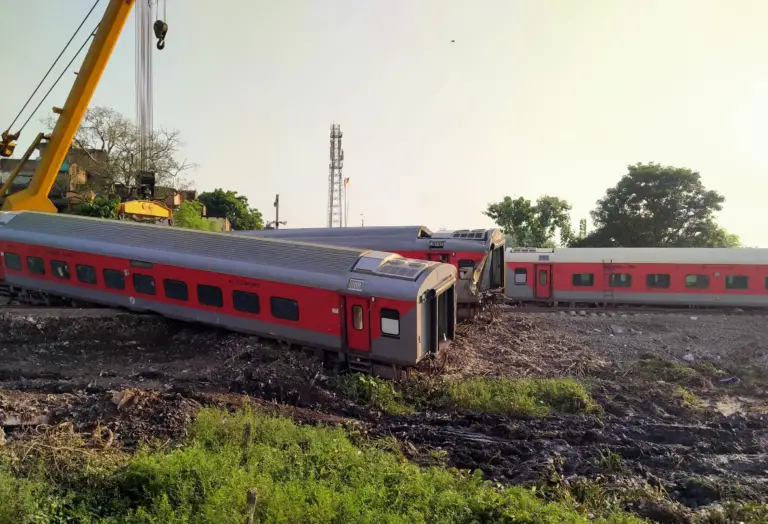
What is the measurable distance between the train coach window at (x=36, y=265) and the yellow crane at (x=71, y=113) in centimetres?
592

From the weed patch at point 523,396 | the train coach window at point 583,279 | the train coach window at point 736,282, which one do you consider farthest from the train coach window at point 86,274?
the train coach window at point 736,282

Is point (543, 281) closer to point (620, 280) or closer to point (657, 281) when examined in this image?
point (620, 280)

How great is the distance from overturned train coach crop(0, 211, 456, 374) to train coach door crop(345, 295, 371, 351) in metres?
0.03

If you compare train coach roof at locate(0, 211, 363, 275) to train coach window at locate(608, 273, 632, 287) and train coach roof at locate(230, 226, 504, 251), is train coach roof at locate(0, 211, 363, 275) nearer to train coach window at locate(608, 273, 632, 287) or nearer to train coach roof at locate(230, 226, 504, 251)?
train coach roof at locate(230, 226, 504, 251)

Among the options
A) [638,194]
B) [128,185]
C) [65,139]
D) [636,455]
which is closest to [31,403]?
[636,455]

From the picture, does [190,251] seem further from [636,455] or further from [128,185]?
[128,185]

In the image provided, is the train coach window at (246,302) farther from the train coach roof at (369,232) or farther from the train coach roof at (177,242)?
the train coach roof at (369,232)

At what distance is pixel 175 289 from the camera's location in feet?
46.6

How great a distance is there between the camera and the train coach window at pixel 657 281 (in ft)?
74.2

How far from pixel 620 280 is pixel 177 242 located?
19.8 m

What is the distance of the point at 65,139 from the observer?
2078 cm

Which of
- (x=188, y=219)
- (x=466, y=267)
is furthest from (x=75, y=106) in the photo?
(x=466, y=267)

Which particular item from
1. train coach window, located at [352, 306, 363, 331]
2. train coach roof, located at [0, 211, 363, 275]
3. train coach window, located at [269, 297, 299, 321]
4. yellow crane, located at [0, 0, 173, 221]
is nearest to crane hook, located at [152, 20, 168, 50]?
yellow crane, located at [0, 0, 173, 221]

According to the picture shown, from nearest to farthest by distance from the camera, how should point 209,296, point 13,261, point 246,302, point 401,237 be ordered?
point 246,302
point 209,296
point 13,261
point 401,237
